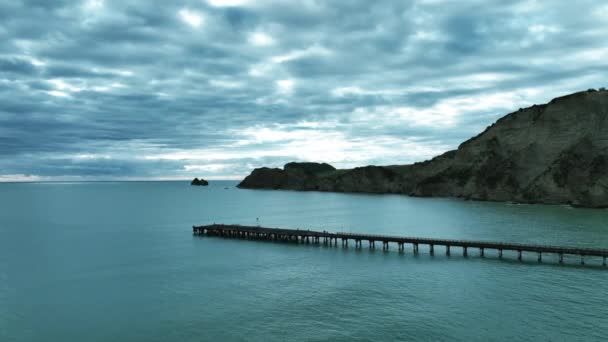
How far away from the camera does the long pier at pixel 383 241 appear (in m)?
68.1

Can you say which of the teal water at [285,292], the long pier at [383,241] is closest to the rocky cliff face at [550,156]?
the teal water at [285,292]

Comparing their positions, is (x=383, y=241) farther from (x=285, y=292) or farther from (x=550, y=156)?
(x=550, y=156)

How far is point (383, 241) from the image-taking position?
83.3 metres

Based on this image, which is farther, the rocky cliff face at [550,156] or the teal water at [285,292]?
the rocky cliff face at [550,156]

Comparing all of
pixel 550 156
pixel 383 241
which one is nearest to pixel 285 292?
pixel 383 241

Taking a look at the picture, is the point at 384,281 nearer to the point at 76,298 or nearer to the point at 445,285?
the point at 445,285

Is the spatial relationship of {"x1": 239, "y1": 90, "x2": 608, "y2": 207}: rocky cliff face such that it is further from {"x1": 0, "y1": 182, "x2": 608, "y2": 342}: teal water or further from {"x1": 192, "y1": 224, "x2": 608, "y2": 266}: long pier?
{"x1": 192, "y1": 224, "x2": 608, "y2": 266}: long pier

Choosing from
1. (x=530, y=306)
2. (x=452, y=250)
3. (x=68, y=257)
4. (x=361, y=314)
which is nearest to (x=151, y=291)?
(x=361, y=314)

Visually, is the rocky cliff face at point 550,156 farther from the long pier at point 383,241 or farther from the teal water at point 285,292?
the long pier at point 383,241

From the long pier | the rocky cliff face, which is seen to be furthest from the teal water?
the rocky cliff face

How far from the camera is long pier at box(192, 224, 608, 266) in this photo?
6812 centimetres

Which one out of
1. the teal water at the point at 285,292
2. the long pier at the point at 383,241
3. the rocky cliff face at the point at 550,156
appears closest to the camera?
the teal water at the point at 285,292

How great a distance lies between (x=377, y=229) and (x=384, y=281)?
5280cm

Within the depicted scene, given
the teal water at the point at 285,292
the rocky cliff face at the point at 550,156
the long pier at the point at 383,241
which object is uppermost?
the rocky cliff face at the point at 550,156
